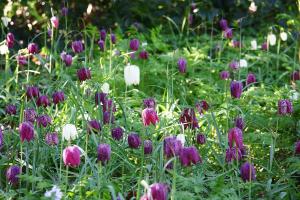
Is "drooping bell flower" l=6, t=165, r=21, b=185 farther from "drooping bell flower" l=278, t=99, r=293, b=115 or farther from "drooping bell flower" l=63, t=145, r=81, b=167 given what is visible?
"drooping bell flower" l=278, t=99, r=293, b=115

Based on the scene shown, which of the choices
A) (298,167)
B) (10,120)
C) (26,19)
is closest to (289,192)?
(298,167)

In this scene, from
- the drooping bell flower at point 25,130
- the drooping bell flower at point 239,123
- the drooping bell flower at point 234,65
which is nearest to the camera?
the drooping bell flower at point 25,130

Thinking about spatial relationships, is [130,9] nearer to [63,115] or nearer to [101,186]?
[63,115]

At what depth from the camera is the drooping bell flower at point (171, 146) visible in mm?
2223

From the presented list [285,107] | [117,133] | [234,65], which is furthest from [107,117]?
[234,65]

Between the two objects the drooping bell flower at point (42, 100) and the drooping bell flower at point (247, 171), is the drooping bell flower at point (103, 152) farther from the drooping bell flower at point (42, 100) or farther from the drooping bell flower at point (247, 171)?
the drooping bell flower at point (42, 100)

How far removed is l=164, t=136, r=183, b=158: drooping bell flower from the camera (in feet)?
7.29

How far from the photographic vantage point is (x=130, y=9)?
575cm

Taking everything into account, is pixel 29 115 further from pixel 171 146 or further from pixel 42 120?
pixel 171 146

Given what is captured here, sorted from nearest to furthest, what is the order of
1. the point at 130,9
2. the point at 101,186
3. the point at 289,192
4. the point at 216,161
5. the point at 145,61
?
the point at 101,186, the point at 289,192, the point at 216,161, the point at 145,61, the point at 130,9

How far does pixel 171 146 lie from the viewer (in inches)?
87.4

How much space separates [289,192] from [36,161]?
113cm

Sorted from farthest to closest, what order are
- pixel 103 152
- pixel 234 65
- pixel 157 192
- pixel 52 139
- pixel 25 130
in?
1. pixel 234 65
2. pixel 52 139
3. pixel 25 130
4. pixel 103 152
5. pixel 157 192

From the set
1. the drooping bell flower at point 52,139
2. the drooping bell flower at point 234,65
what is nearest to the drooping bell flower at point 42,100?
the drooping bell flower at point 52,139
